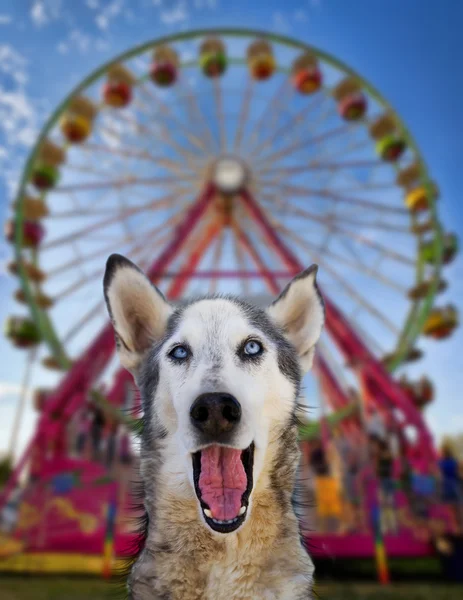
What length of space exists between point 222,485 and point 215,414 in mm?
154

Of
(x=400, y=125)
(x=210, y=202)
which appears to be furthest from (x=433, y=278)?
(x=210, y=202)

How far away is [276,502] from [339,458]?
6.30m

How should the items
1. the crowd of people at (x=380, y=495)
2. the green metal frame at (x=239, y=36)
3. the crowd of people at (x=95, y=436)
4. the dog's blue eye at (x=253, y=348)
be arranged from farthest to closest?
the green metal frame at (x=239, y=36) < the crowd of people at (x=95, y=436) < the crowd of people at (x=380, y=495) < the dog's blue eye at (x=253, y=348)

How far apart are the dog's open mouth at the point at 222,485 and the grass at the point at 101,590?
374 centimetres

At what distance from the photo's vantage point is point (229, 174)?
35.6ft

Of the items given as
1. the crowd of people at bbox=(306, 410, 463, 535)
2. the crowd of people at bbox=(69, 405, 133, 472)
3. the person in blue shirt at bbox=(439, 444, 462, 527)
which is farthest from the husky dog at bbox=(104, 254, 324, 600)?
the crowd of people at bbox=(69, 405, 133, 472)

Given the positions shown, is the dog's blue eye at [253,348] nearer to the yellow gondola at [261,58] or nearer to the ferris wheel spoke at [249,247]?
the ferris wheel spoke at [249,247]

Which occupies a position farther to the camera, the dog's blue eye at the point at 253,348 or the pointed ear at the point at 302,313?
the pointed ear at the point at 302,313

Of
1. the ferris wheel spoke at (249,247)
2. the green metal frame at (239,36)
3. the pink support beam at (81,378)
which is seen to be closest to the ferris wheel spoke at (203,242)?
the ferris wheel spoke at (249,247)

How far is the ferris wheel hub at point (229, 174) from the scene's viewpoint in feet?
35.0

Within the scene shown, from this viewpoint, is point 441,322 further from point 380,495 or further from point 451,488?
point 380,495

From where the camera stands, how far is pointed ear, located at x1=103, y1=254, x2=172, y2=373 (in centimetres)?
137

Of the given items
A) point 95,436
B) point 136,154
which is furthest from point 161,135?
point 95,436

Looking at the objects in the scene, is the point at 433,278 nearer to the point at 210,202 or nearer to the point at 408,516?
the point at 210,202
